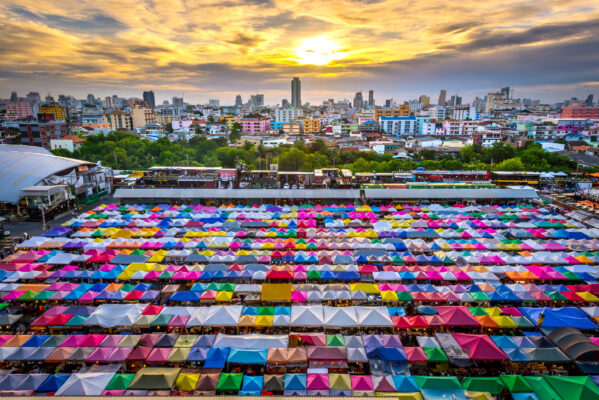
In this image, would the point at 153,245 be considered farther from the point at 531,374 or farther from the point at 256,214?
the point at 531,374

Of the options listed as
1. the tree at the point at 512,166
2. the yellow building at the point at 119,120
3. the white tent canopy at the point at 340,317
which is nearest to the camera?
the white tent canopy at the point at 340,317

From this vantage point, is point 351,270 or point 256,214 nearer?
point 351,270

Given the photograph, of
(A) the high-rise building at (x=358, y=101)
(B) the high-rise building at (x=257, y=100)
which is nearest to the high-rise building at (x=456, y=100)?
(A) the high-rise building at (x=358, y=101)

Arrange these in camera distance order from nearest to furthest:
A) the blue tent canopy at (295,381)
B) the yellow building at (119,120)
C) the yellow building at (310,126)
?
the blue tent canopy at (295,381) → the yellow building at (310,126) → the yellow building at (119,120)

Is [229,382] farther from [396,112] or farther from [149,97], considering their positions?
[149,97]

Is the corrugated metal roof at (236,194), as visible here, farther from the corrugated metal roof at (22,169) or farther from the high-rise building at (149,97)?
the high-rise building at (149,97)

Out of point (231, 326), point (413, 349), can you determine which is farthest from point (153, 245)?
point (413, 349)
